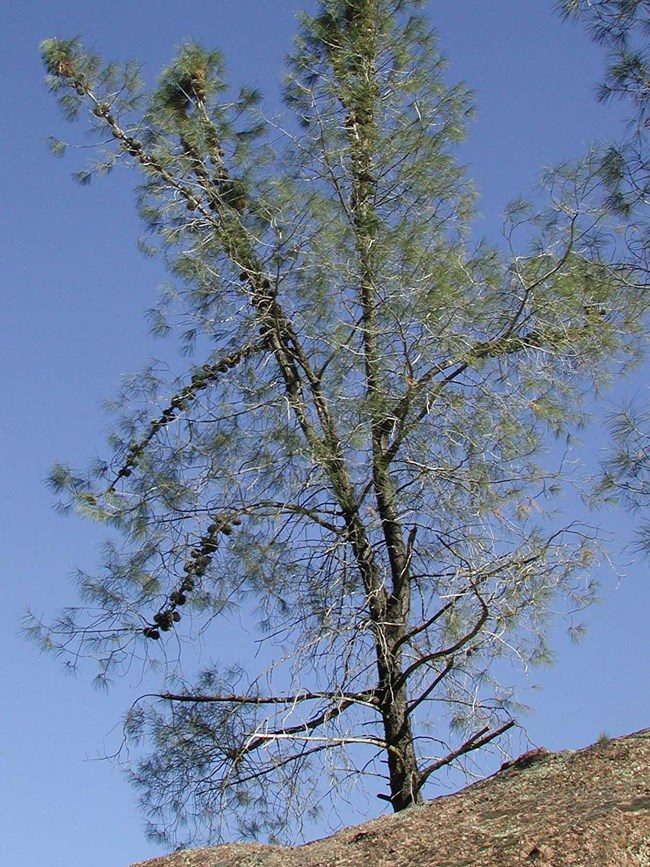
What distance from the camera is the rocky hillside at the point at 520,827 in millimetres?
3641

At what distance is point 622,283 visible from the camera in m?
6.41

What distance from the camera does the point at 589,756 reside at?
482 centimetres

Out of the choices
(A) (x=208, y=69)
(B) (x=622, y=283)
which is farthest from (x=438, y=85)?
(B) (x=622, y=283)

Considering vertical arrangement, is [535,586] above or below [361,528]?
below

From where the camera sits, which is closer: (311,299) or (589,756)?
(589,756)

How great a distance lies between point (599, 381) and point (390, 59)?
264 centimetres

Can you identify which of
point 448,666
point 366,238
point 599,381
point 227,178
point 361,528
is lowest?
point 448,666

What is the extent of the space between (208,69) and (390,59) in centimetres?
123

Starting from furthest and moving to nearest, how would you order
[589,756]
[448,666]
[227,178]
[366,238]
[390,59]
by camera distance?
[390,59], [227,178], [366,238], [448,666], [589,756]

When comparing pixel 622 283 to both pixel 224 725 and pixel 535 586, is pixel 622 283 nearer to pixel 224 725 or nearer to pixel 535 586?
pixel 535 586

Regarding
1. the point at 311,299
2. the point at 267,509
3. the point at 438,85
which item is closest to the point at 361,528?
the point at 267,509

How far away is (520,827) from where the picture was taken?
399 centimetres

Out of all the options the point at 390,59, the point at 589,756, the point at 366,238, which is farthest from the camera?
the point at 390,59

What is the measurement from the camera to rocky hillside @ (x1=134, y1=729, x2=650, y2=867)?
3.64 meters
